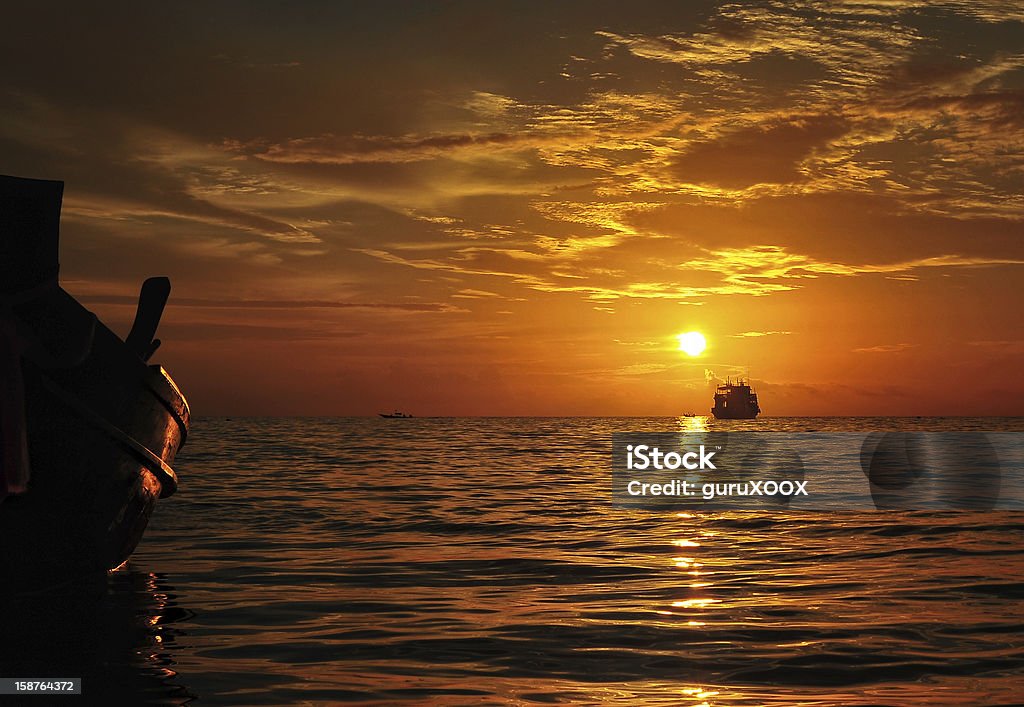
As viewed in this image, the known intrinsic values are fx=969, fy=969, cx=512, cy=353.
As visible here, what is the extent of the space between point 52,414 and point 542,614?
5.18 meters

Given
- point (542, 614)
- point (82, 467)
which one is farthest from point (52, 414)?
point (542, 614)

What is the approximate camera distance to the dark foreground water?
279 inches

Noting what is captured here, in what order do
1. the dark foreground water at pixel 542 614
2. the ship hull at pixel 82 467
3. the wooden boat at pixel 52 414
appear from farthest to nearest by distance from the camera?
the ship hull at pixel 82 467, the wooden boat at pixel 52 414, the dark foreground water at pixel 542 614

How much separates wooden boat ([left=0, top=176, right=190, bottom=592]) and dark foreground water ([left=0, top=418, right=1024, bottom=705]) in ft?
1.84

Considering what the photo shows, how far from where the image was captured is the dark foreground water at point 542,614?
23.2ft

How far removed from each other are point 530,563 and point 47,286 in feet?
23.0

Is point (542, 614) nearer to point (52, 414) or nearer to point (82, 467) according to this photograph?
point (82, 467)

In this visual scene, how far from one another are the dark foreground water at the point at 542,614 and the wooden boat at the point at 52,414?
561 mm

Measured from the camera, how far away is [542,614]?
31.5 feet

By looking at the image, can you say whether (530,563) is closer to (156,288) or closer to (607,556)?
(607,556)

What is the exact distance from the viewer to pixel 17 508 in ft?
30.5

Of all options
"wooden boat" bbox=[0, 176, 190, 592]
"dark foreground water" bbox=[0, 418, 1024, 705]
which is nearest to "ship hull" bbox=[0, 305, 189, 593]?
"wooden boat" bbox=[0, 176, 190, 592]

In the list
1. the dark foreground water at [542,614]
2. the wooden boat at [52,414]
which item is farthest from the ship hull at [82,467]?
the dark foreground water at [542,614]

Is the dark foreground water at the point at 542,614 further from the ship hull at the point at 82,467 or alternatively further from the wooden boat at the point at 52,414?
the wooden boat at the point at 52,414
